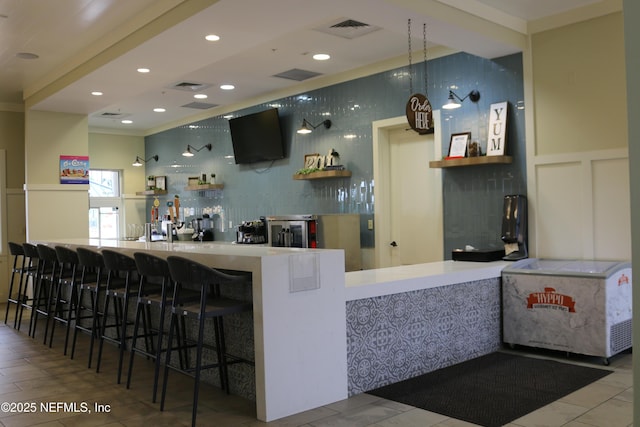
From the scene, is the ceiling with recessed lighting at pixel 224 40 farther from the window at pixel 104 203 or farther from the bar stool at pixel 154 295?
the window at pixel 104 203

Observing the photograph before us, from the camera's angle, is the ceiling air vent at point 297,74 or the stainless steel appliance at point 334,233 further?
the ceiling air vent at point 297,74

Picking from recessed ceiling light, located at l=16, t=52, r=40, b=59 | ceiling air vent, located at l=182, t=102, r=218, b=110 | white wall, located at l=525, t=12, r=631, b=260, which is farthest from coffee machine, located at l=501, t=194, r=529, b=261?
ceiling air vent, located at l=182, t=102, r=218, b=110

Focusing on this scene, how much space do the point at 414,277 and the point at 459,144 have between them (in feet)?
6.96

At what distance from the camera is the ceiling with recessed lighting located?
4.43m

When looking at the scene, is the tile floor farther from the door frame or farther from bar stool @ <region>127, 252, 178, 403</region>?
the door frame

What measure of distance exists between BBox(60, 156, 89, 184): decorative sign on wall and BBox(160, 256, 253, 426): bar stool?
16.6 feet

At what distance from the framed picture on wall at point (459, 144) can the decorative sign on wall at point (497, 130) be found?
0.25m

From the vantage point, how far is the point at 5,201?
8.46 metres

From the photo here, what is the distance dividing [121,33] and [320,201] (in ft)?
10.6

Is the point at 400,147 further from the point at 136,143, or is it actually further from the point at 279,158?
the point at 136,143

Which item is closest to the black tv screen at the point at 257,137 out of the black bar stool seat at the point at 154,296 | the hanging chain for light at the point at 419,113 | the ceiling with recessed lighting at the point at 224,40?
the ceiling with recessed lighting at the point at 224,40

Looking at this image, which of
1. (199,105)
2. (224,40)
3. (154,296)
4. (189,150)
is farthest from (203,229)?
(154,296)

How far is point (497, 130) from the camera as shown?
5480mm

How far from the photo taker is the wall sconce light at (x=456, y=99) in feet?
18.0
